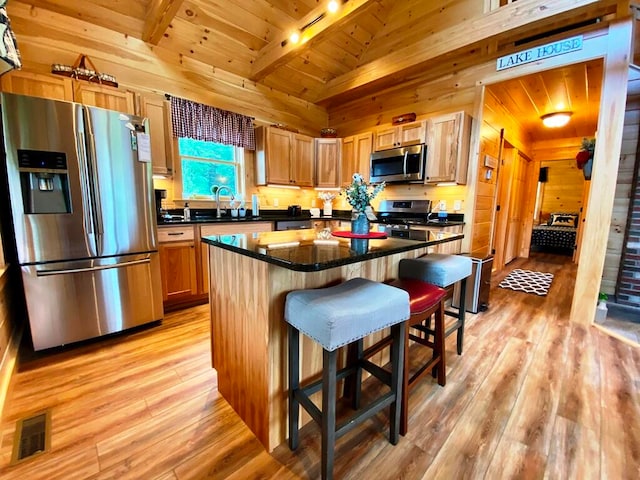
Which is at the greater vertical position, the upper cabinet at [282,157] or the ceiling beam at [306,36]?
the ceiling beam at [306,36]

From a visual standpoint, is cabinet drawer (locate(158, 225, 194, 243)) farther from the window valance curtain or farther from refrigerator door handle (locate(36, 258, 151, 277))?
the window valance curtain

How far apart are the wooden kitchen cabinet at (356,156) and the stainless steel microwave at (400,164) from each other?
0.17 m

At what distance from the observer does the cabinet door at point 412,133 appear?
Result: 11.5 feet

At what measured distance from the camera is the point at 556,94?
377 cm

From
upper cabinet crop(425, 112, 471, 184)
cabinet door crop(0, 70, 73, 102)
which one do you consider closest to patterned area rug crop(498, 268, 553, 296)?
upper cabinet crop(425, 112, 471, 184)

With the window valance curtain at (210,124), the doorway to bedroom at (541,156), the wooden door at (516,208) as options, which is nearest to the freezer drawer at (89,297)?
the window valance curtain at (210,124)

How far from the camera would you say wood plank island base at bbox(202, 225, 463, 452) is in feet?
3.94

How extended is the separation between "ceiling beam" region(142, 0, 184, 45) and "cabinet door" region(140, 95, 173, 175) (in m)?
0.62

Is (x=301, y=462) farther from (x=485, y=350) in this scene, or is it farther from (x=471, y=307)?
(x=471, y=307)

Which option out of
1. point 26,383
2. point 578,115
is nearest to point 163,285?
point 26,383

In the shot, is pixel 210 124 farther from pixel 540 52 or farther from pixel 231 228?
pixel 540 52

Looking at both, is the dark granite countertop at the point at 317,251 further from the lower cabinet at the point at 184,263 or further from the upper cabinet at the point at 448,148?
the upper cabinet at the point at 448,148

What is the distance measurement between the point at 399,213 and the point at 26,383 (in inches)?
161

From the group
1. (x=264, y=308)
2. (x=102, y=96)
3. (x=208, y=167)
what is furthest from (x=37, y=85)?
(x=264, y=308)
